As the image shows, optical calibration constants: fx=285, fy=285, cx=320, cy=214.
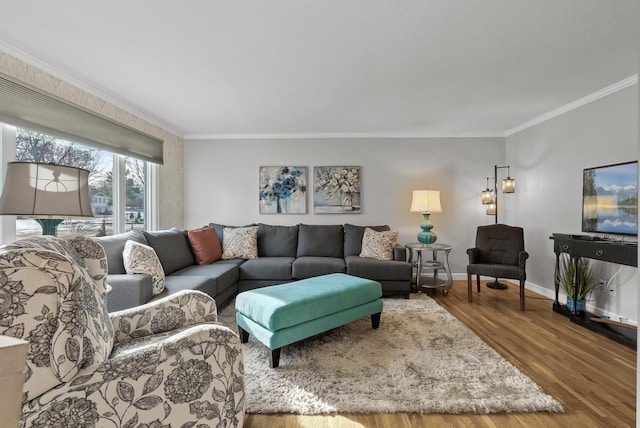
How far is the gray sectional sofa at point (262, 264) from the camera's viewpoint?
235 centimetres

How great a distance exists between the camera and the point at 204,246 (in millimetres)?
3566

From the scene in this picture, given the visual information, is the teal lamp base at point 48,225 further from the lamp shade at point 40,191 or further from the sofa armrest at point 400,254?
the sofa armrest at point 400,254

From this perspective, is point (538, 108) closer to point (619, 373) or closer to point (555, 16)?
point (555, 16)

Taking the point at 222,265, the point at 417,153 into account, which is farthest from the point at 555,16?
the point at 222,265

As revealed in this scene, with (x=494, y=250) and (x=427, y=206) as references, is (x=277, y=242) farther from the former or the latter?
(x=494, y=250)

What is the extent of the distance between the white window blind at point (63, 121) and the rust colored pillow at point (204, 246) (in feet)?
3.85

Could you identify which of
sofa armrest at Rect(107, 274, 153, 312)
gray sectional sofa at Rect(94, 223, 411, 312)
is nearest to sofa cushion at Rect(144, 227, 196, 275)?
gray sectional sofa at Rect(94, 223, 411, 312)

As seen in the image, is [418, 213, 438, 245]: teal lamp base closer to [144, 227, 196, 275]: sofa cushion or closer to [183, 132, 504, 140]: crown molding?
[183, 132, 504, 140]: crown molding

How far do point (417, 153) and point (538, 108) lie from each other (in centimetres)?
155

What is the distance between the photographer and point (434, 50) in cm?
215

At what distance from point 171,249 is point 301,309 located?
1902 millimetres

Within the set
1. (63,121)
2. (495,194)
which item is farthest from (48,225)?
(495,194)

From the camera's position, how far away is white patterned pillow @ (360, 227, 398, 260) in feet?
12.2

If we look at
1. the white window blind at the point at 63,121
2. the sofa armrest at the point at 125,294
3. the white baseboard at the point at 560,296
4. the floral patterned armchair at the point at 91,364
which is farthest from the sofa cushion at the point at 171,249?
the white baseboard at the point at 560,296
